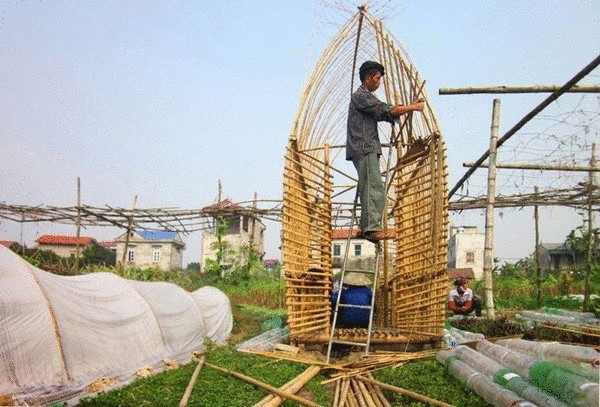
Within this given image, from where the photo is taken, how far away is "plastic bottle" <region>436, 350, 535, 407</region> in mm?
2856

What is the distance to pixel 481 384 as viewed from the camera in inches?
129

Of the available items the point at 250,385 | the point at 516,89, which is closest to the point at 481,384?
the point at 250,385

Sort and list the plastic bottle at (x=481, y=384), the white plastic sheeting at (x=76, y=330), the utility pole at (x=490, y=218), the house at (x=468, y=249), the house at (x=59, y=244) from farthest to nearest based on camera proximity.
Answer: the house at (x=59, y=244)
the house at (x=468, y=249)
the utility pole at (x=490, y=218)
the white plastic sheeting at (x=76, y=330)
the plastic bottle at (x=481, y=384)

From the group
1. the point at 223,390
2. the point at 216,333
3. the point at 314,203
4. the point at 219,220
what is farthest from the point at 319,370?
the point at 219,220

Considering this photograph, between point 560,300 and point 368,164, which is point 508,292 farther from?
point 368,164

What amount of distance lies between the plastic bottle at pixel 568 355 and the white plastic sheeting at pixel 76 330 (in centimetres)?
404

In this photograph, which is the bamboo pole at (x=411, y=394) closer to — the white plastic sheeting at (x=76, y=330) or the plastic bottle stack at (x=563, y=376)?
the plastic bottle stack at (x=563, y=376)

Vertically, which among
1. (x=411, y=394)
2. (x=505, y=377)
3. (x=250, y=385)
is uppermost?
(x=505, y=377)

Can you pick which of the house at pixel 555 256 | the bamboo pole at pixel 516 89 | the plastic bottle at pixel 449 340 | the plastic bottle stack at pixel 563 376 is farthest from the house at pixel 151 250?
the plastic bottle stack at pixel 563 376

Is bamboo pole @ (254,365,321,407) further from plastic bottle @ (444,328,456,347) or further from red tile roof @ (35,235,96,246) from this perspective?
red tile roof @ (35,235,96,246)

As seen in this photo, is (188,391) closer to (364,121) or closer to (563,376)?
(563,376)

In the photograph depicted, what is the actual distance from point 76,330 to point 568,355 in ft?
15.0

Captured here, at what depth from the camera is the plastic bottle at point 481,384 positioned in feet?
9.37

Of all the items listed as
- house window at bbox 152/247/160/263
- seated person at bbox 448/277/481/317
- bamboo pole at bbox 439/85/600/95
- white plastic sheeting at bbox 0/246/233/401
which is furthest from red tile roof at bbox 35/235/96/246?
bamboo pole at bbox 439/85/600/95
